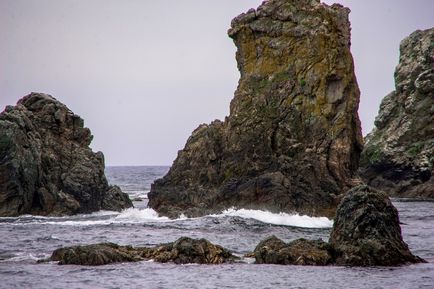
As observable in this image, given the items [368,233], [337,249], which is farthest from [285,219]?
[368,233]

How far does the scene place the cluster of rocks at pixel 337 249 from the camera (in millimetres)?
35375

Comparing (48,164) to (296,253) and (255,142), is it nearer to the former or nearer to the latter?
(255,142)

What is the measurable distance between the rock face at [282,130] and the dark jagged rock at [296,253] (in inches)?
885

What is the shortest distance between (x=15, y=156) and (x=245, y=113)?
Result: 20.5m

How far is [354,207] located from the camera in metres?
37.2

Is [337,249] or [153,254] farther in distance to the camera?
[153,254]

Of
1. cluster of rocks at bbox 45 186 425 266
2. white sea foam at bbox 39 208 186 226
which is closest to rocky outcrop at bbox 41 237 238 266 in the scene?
cluster of rocks at bbox 45 186 425 266

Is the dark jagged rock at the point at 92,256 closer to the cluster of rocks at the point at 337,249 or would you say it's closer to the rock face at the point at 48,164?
the cluster of rocks at the point at 337,249

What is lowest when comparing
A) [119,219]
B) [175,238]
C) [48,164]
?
[175,238]

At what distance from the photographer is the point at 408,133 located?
114m

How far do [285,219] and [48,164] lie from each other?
24140 millimetres

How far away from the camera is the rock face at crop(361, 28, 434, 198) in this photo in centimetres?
10644

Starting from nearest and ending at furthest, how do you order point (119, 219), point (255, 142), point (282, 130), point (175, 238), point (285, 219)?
point (175, 238)
point (285, 219)
point (119, 219)
point (255, 142)
point (282, 130)

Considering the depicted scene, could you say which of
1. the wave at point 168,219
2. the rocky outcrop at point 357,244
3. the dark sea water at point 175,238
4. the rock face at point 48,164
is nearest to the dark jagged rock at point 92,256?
the dark sea water at point 175,238
